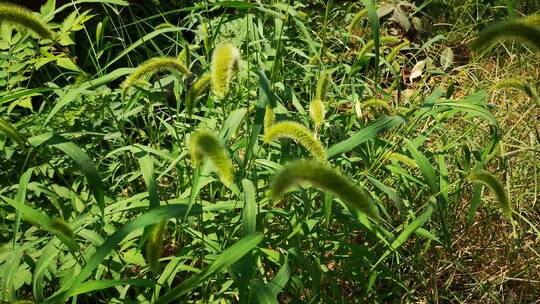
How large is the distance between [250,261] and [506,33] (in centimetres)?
88

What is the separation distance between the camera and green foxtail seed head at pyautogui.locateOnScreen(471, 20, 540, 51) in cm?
179

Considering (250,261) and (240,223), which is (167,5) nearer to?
(240,223)

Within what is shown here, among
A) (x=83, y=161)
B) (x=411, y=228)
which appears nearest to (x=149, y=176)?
(x=83, y=161)

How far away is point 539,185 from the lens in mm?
2775

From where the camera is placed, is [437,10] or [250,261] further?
[437,10]

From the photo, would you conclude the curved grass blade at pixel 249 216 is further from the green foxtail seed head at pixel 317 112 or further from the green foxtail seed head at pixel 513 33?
the green foxtail seed head at pixel 513 33

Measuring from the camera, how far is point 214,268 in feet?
4.76

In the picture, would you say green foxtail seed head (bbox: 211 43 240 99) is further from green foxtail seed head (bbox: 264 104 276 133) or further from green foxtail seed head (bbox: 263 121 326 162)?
green foxtail seed head (bbox: 264 104 276 133)

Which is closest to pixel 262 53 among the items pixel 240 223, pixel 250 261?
pixel 240 223

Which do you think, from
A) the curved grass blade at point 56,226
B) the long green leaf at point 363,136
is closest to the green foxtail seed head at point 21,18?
the curved grass blade at point 56,226

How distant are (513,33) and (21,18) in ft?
4.09

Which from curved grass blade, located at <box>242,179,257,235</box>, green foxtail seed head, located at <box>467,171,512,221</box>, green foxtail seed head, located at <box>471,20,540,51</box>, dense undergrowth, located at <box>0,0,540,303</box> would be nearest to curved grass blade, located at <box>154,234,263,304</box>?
dense undergrowth, located at <box>0,0,540,303</box>

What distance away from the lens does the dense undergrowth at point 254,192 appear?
1.72 metres

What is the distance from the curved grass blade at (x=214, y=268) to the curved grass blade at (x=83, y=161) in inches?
18.7
